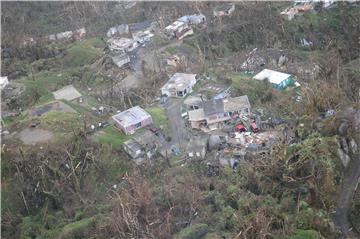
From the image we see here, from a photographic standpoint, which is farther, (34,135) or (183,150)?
(34,135)

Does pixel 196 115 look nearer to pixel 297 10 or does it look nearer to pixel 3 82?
pixel 3 82

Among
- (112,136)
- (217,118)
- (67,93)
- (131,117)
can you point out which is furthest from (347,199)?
(67,93)

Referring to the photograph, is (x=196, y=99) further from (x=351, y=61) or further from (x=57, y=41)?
(x=57, y=41)

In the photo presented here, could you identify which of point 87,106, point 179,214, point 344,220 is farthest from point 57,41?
point 344,220

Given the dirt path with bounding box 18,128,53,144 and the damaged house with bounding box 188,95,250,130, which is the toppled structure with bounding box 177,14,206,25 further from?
the dirt path with bounding box 18,128,53,144

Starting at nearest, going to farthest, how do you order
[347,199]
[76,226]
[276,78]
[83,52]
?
[347,199] → [76,226] → [276,78] → [83,52]

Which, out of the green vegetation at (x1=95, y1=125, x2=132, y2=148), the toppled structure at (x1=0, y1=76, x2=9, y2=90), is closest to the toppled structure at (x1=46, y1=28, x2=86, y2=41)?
the toppled structure at (x1=0, y1=76, x2=9, y2=90)

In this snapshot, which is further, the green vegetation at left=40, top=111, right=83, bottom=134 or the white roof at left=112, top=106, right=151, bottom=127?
the white roof at left=112, top=106, right=151, bottom=127

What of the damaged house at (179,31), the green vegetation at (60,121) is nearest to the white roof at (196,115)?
the green vegetation at (60,121)
